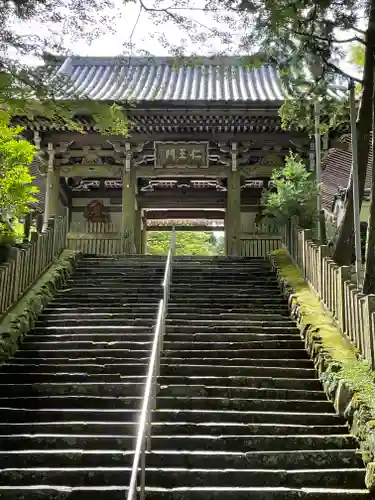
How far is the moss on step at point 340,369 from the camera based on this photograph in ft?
17.0

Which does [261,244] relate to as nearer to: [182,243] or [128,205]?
[128,205]

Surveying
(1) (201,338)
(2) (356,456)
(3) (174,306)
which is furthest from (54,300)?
(2) (356,456)

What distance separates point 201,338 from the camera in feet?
27.1

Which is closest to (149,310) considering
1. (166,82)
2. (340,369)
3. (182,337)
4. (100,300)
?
(100,300)

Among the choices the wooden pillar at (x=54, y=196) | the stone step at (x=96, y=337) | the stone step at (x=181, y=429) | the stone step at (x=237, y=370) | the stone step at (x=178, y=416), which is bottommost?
the stone step at (x=181, y=429)

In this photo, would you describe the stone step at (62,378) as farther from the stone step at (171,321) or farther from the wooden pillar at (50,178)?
the wooden pillar at (50,178)

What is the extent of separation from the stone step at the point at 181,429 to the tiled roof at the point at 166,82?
11.8m

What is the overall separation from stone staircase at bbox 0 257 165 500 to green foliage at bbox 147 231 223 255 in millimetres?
19009

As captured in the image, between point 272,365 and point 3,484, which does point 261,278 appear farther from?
point 3,484

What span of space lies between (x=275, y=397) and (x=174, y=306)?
3.49 metres

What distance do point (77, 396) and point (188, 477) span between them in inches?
84.2

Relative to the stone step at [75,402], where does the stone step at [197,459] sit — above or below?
below

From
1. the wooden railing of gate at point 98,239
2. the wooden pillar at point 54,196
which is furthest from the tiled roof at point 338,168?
the wooden pillar at point 54,196

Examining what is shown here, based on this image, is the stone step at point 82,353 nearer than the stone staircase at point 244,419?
No
